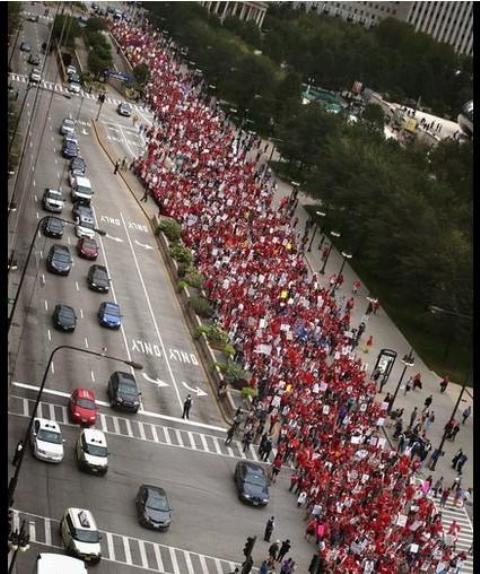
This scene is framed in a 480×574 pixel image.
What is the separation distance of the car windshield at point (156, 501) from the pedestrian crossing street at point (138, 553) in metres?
1.62

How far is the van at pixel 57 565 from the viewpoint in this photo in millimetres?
40688

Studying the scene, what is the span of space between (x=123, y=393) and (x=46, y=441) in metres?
8.49

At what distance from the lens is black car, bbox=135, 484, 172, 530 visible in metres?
49.5

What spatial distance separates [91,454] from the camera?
170 ft

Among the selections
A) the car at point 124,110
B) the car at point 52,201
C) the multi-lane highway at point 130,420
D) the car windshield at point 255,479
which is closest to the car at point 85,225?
the multi-lane highway at point 130,420

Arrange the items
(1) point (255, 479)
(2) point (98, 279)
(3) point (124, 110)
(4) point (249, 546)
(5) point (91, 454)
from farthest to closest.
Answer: (3) point (124, 110)
(2) point (98, 279)
(1) point (255, 479)
(5) point (91, 454)
(4) point (249, 546)

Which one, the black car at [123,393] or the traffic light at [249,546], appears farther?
the black car at [123,393]

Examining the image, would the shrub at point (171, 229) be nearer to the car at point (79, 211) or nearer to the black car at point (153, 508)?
the car at point (79, 211)

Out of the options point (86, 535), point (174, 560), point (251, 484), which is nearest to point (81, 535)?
point (86, 535)

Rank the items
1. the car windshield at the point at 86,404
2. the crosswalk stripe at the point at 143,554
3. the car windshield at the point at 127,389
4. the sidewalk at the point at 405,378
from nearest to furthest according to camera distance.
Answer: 1. the crosswalk stripe at the point at 143,554
2. the car windshield at the point at 86,404
3. the car windshield at the point at 127,389
4. the sidewalk at the point at 405,378

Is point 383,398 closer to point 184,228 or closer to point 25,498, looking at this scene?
point 184,228

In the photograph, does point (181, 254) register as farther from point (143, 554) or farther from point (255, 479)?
point (143, 554)

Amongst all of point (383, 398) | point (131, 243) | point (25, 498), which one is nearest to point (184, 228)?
point (131, 243)

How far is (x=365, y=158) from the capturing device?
116 m
